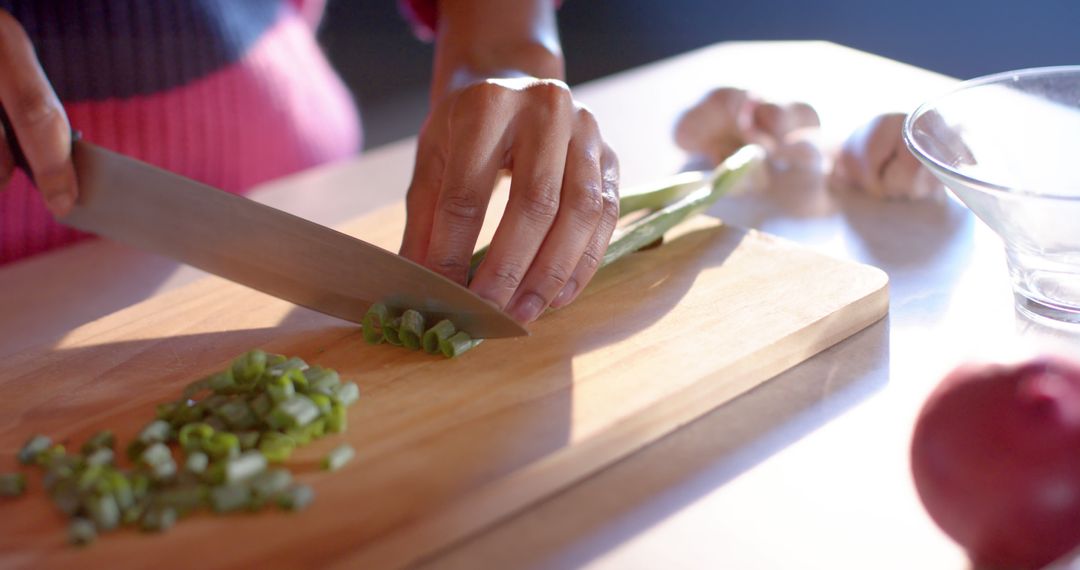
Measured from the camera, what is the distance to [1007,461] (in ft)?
2.79

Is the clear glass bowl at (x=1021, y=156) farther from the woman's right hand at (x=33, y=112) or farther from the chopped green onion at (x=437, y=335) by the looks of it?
the woman's right hand at (x=33, y=112)

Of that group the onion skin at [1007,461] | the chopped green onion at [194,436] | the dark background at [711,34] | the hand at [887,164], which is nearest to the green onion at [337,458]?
the chopped green onion at [194,436]

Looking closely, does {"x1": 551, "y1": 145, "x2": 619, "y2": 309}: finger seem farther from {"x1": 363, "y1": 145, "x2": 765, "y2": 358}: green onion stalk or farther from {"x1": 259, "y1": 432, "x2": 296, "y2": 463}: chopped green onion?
{"x1": 259, "y1": 432, "x2": 296, "y2": 463}: chopped green onion

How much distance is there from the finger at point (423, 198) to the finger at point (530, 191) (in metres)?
0.13

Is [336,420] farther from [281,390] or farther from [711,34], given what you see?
[711,34]

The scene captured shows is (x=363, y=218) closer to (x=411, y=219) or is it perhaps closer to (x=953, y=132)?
(x=411, y=219)

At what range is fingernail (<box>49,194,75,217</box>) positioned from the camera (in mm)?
1385

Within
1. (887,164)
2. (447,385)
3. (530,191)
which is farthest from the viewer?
(887,164)

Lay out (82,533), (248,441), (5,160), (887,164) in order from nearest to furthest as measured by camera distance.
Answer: (82,533), (248,441), (5,160), (887,164)

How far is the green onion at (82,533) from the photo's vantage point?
965mm

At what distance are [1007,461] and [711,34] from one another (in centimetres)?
442

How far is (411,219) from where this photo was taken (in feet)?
4.66

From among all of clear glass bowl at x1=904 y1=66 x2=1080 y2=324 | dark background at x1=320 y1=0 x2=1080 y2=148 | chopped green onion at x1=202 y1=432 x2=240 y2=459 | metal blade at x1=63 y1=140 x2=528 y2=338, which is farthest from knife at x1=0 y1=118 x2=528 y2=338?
dark background at x1=320 y1=0 x2=1080 y2=148

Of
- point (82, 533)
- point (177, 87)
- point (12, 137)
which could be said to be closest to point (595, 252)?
point (82, 533)
